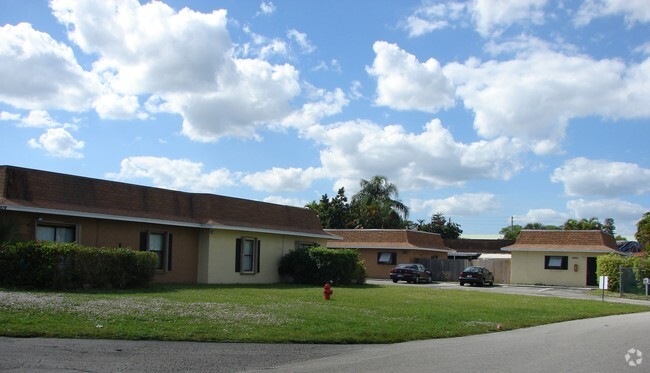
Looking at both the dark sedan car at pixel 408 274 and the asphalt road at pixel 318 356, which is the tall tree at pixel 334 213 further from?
the asphalt road at pixel 318 356

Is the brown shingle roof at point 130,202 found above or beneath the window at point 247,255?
above

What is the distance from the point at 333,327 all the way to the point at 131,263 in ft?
32.8

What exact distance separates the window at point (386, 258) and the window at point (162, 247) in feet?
85.0

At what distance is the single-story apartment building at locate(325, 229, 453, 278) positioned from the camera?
50188 mm

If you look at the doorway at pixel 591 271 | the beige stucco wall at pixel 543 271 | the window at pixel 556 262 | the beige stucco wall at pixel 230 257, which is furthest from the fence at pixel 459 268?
the beige stucco wall at pixel 230 257

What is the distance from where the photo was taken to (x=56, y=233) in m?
23.1

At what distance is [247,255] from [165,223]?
19.4ft

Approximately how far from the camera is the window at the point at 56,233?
2242 cm

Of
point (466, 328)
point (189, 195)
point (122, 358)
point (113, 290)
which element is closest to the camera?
point (122, 358)

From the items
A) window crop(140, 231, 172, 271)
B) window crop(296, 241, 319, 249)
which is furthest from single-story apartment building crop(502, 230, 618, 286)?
window crop(140, 231, 172, 271)

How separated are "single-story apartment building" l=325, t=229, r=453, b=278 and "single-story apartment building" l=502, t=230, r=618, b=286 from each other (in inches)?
292

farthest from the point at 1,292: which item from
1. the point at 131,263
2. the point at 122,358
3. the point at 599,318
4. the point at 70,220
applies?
the point at 599,318

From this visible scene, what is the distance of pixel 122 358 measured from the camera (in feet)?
33.8

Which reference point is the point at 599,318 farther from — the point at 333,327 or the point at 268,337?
the point at 268,337
